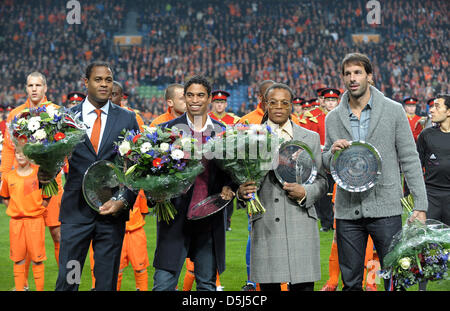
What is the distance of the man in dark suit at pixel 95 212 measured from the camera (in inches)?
160

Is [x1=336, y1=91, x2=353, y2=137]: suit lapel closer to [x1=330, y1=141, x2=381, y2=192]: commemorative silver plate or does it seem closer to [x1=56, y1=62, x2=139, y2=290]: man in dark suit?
[x1=330, y1=141, x2=381, y2=192]: commemorative silver plate

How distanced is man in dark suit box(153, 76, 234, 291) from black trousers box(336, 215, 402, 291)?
92cm

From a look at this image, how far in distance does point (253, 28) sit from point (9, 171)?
29331 millimetres

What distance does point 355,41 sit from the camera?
3234 centimetres

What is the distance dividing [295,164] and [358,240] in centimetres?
77

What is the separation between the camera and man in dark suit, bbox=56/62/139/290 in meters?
4.07

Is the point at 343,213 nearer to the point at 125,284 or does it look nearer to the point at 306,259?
the point at 306,259

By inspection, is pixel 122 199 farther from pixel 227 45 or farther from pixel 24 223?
pixel 227 45

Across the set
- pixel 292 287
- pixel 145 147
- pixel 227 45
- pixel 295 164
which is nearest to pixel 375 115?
pixel 295 164

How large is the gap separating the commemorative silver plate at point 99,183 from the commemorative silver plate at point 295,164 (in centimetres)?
116

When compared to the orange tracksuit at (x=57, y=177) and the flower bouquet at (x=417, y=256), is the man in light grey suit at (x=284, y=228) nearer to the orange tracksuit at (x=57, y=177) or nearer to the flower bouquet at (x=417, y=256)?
the flower bouquet at (x=417, y=256)

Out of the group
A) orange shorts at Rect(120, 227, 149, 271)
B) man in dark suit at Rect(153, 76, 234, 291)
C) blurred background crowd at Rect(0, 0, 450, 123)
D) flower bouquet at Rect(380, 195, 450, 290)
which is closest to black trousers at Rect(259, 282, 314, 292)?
man in dark suit at Rect(153, 76, 234, 291)

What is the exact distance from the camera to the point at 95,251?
13.8ft

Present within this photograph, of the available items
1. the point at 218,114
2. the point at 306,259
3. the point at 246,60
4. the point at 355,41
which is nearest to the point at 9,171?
the point at 306,259
